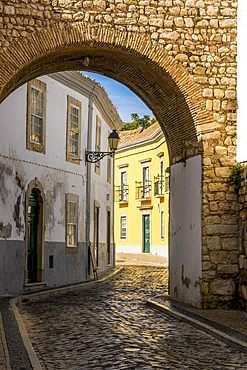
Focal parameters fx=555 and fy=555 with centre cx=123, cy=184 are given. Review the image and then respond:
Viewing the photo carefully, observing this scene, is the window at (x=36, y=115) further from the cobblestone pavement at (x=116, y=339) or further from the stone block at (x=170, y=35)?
the stone block at (x=170, y=35)

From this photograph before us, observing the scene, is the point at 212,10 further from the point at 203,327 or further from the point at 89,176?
the point at 89,176

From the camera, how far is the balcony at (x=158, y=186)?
31102mm

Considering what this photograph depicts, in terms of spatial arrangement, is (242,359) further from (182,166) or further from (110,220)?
(110,220)

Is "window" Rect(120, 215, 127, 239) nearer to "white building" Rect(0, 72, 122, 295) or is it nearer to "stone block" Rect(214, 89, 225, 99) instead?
"white building" Rect(0, 72, 122, 295)

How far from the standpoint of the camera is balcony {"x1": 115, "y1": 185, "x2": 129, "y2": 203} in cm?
3666

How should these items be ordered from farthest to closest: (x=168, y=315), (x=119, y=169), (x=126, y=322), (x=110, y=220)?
(x=119, y=169)
(x=110, y=220)
(x=168, y=315)
(x=126, y=322)

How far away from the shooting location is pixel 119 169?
37719mm

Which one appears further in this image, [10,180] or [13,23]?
[10,180]

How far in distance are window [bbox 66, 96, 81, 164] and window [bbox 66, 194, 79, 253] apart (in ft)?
3.84

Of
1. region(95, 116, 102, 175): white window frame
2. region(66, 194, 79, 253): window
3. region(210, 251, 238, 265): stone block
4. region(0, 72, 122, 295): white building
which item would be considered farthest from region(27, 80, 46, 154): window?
region(210, 251, 238, 265): stone block

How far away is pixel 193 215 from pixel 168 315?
1.84 meters

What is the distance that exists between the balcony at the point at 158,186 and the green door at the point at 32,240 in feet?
56.2

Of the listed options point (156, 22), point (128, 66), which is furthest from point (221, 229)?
point (156, 22)

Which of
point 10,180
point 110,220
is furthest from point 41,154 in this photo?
point 110,220
